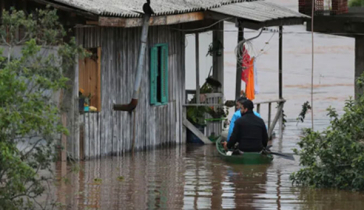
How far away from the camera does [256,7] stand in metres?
24.8

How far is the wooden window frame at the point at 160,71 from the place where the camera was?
69.5 feet

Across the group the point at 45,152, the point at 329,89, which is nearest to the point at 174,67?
the point at 45,152

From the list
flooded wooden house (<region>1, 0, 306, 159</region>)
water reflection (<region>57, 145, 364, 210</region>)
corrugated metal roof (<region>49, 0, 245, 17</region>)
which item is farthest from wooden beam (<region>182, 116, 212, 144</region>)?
corrugated metal roof (<region>49, 0, 245, 17</region>)

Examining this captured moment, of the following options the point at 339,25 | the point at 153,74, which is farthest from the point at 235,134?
the point at 339,25

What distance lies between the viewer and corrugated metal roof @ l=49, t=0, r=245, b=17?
17047 millimetres

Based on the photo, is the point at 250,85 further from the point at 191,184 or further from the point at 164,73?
the point at 191,184

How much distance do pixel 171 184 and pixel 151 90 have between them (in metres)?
5.75

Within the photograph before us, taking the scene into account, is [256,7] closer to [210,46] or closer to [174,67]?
[210,46]

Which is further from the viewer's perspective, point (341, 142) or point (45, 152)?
point (341, 142)

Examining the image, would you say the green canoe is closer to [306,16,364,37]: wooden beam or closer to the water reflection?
the water reflection

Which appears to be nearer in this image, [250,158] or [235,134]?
[235,134]

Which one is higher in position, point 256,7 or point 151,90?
point 256,7

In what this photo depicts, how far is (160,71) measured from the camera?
21.7 meters

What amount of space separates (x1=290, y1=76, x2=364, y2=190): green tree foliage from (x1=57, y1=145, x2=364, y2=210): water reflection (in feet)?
0.97
